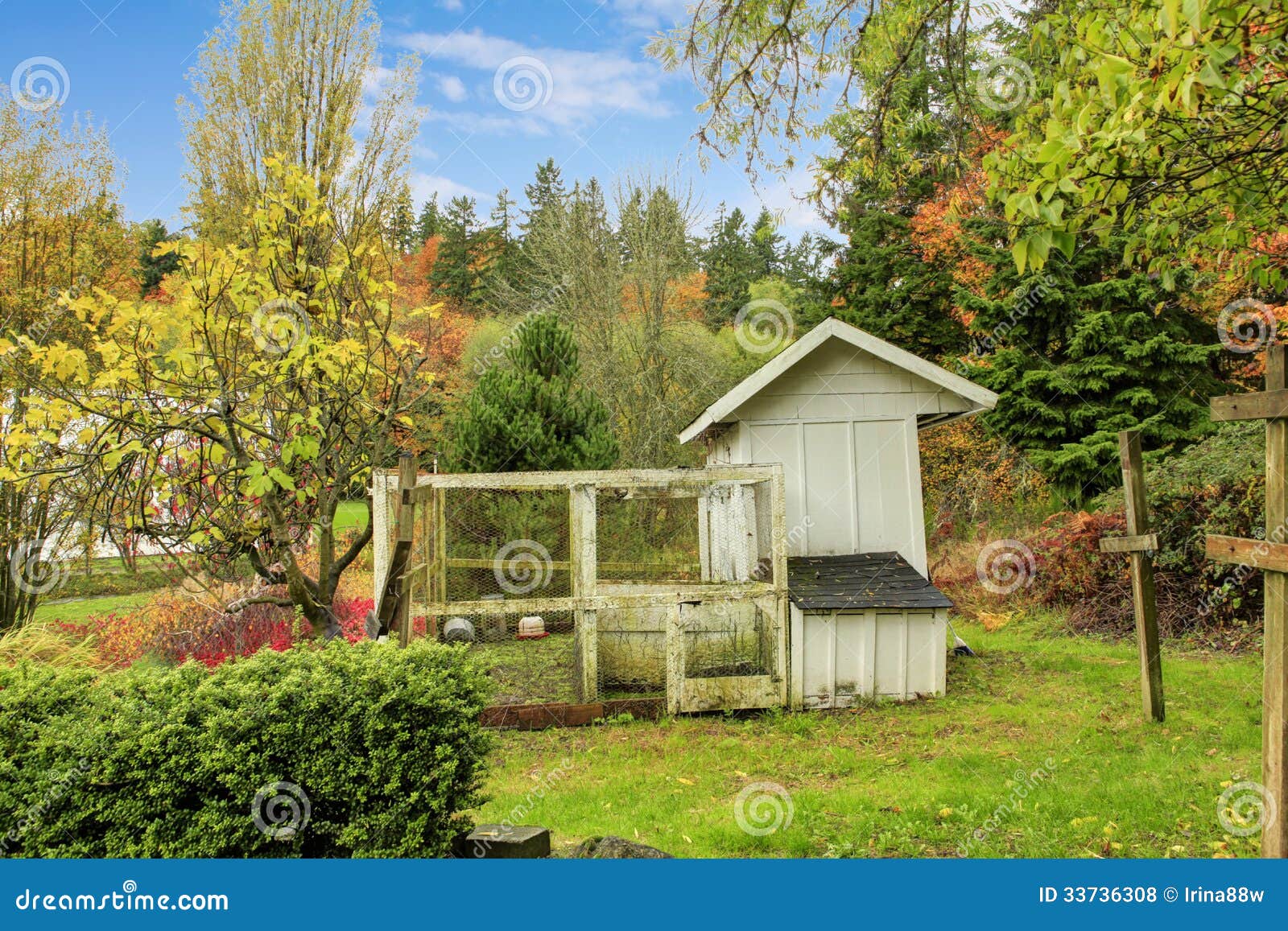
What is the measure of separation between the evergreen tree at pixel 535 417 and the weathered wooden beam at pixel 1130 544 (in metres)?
6.57

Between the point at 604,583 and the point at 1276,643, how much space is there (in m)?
5.52

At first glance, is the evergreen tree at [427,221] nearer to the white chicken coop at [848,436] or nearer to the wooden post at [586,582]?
the white chicken coop at [848,436]

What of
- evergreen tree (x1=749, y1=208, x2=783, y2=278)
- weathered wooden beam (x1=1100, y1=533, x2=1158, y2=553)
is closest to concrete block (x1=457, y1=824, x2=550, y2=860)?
weathered wooden beam (x1=1100, y1=533, x2=1158, y2=553)

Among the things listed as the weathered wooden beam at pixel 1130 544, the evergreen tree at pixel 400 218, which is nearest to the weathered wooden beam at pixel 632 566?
the evergreen tree at pixel 400 218

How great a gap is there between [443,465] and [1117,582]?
936 centimetres

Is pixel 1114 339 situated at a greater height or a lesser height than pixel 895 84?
lesser

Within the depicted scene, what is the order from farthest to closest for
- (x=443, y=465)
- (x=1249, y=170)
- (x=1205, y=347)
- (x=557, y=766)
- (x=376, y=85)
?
(x=1205, y=347) < (x=443, y=465) < (x=376, y=85) < (x=557, y=766) < (x=1249, y=170)

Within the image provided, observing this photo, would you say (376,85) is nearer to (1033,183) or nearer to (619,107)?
(619,107)

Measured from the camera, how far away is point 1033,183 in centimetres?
304

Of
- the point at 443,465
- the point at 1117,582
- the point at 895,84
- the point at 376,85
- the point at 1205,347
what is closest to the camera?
the point at 895,84

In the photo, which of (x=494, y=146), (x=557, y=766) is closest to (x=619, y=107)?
(x=494, y=146)

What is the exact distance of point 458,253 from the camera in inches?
1139

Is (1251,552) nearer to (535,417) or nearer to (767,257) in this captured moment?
(535,417)

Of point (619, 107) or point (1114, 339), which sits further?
point (1114, 339)
